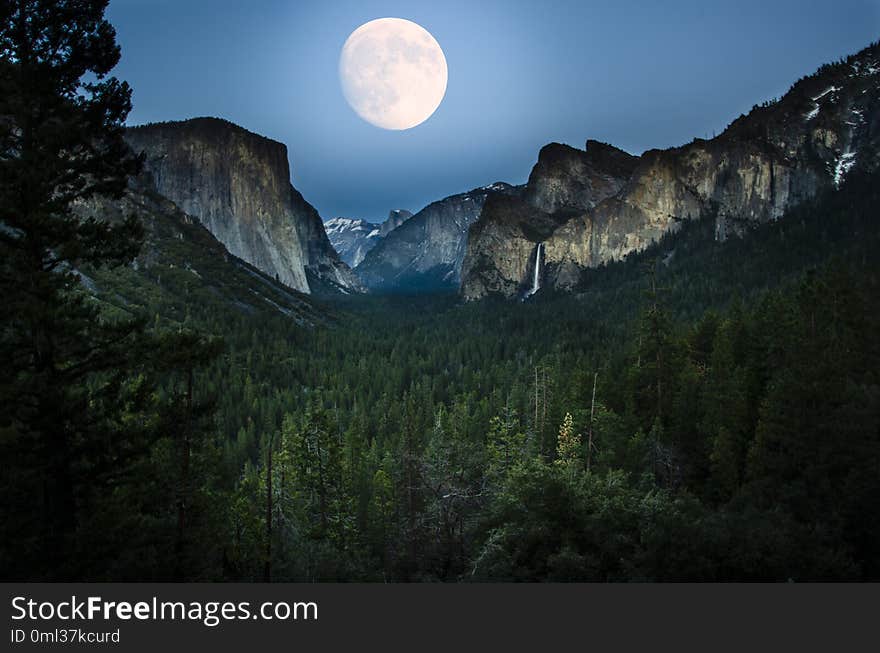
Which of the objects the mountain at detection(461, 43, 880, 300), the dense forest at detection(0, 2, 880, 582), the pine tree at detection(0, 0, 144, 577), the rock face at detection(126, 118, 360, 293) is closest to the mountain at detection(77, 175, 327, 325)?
the rock face at detection(126, 118, 360, 293)

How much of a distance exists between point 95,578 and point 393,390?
241 feet

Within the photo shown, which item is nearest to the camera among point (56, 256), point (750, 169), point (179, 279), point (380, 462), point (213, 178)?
point (56, 256)

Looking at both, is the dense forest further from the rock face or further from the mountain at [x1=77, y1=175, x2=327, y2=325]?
the rock face

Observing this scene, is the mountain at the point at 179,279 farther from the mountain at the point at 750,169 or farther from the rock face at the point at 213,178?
the mountain at the point at 750,169

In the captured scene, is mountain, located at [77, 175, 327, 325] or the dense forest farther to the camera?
mountain, located at [77, 175, 327, 325]

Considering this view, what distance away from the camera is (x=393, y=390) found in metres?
81.8

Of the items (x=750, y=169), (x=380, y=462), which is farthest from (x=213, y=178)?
(x=750, y=169)

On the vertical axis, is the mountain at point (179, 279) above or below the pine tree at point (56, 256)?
above

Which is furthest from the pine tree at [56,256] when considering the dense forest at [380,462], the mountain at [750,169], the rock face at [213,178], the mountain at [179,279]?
the rock face at [213,178]

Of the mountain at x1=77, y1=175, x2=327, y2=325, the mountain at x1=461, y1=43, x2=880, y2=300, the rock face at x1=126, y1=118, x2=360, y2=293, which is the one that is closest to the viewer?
the mountain at x1=77, y1=175, x2=327, y2=325

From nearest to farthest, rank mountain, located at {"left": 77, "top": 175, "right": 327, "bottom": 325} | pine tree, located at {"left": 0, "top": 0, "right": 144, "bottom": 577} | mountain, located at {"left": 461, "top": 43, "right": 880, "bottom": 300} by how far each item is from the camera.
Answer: pine tree, located at {"left": 0, "top": 0, "right": 144, "bottom": 577} < mountain, located at {"left": 77, "top": 175, "right": 327, "bottom": 325} < mountain, located at {"left": 461, "top": 43, "right": 880, "bottom": 300}

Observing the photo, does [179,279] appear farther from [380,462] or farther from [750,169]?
[750,169]
